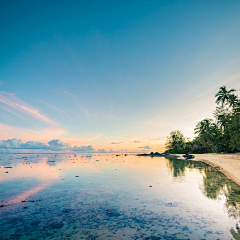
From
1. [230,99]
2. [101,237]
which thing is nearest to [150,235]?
[101,237]

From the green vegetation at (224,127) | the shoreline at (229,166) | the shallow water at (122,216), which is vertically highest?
the green vegetation at (224,127)

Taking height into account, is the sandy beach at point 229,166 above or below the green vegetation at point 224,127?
below

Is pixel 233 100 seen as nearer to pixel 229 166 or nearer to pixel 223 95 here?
pixel 223 95

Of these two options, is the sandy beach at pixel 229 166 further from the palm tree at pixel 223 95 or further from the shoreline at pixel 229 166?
the palm tree at pixel 223 95

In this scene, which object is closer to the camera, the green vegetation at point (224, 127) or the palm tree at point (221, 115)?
the green vegetation at point (224, 127)

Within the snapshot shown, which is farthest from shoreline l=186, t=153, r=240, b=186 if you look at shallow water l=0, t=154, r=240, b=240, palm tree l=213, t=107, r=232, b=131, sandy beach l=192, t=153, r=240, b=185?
palm tree l=213, t=107, r=232, b=131

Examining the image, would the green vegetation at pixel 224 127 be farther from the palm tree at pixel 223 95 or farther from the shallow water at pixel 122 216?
the shallow water at pixel 122 216

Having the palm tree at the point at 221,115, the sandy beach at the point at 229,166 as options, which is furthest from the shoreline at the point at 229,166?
the palm tree at the point at 221,115

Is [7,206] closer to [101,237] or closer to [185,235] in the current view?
[101,237]

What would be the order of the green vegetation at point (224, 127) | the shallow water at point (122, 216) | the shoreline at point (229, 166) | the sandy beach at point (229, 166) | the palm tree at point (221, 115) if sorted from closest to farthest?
the shallow water at point (122, 216) → the shoreline at point (229, 166) → the sandy beach at point (229, 166) → the green vegetation at point (224, 127) → the palm tree at point (221, 115)

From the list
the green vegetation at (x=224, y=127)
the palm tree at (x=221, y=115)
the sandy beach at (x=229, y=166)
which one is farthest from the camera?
the palm tree at (x=221, y=115)

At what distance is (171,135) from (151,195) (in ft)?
467

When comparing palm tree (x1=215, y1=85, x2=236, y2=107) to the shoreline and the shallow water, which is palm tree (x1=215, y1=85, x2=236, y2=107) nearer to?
the shoreline

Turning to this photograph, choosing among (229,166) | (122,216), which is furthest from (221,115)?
(122,216)
